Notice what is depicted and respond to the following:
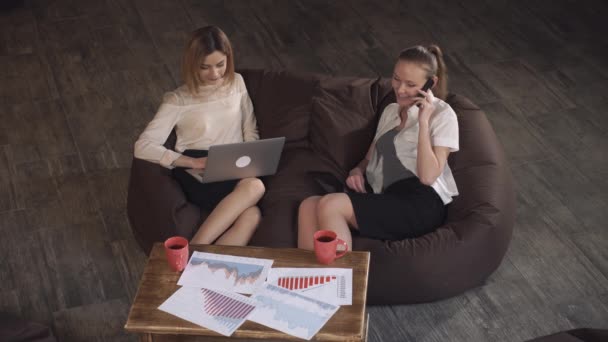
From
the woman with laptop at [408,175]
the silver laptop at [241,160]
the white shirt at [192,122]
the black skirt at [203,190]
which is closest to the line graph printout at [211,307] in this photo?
the woman with laptop at [408,175]

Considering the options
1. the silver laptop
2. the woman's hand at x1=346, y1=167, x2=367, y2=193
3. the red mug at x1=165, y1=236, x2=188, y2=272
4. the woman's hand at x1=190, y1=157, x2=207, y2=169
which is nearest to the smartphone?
the woman's hand at x1=346, y1=167, x2=367, y2=193

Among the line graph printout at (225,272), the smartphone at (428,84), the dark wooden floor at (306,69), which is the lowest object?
the dark wooden floor at (306,69)

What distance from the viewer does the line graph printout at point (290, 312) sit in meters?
2.61

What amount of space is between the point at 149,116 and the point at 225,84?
126 centimetres

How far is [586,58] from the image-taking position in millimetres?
5484

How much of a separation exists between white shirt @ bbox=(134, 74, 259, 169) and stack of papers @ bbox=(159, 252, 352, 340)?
2.99 feet

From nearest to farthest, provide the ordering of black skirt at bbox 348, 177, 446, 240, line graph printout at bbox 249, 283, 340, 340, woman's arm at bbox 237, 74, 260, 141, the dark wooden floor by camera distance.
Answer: line graph printout at bbox 249, 283, 340, 340 → black skirt at bbox 348, 177, 446, 240 → the dark wooden floor → woman's arm at bbox 237, 74, 260, 141

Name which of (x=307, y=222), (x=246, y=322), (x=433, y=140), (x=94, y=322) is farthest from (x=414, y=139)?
(x=94, y=322)

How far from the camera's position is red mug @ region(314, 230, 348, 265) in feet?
9.28

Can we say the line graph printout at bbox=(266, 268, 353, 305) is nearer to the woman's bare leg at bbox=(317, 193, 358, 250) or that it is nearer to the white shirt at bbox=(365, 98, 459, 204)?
the woman's bare leg at bbox=(317, 193, 358, 250)

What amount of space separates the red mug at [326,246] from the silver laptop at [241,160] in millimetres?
748

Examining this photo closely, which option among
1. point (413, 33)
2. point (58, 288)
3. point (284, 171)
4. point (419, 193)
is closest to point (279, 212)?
point (284, 171)

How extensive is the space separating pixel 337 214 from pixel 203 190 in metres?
0.63

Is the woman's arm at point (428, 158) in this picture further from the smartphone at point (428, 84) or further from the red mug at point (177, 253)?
the red mug at point (177, 253)
